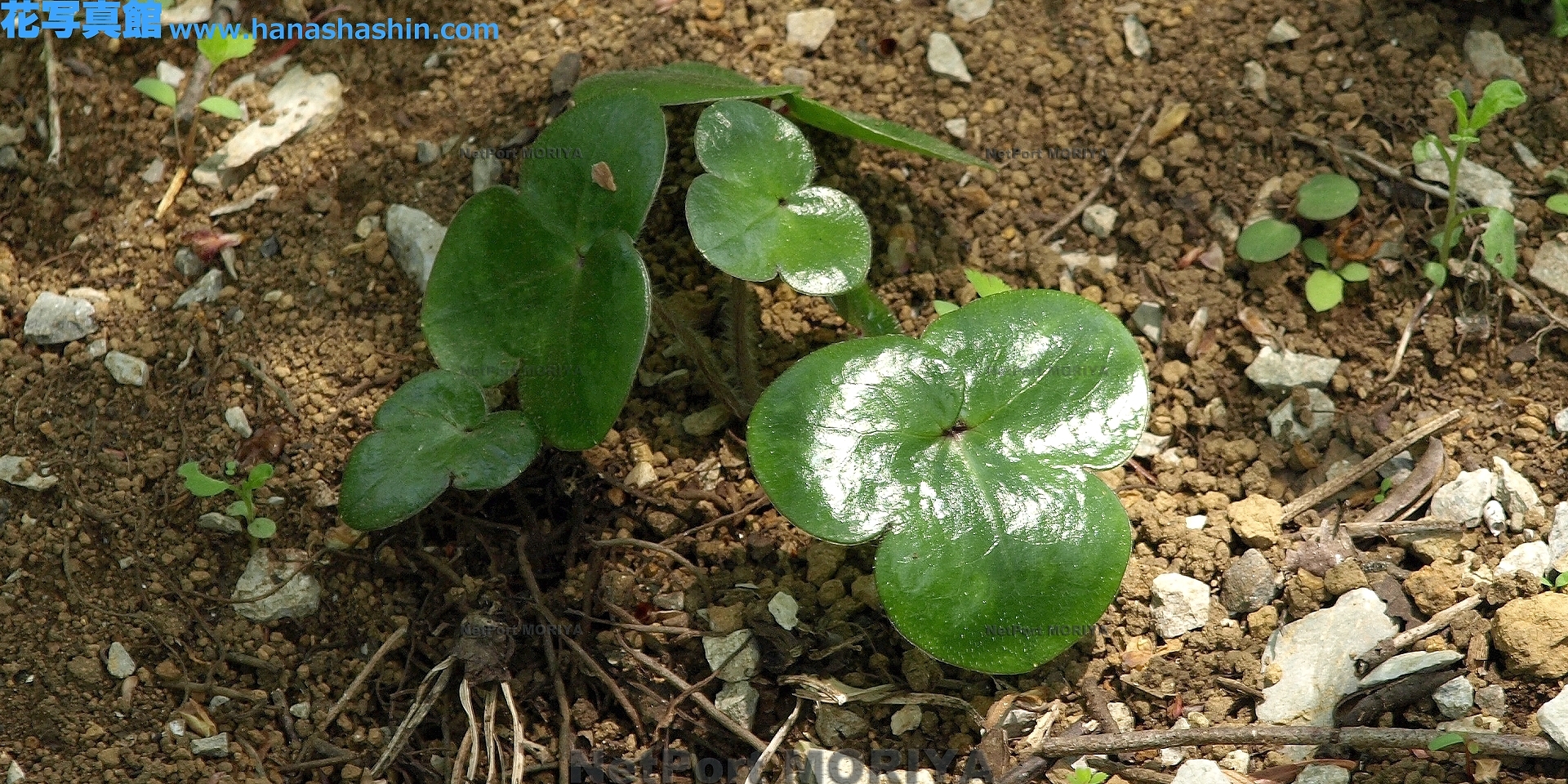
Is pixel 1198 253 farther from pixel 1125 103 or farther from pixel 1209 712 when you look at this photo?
pixel 1209 712

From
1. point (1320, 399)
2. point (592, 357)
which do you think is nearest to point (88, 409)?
point (592, 357)

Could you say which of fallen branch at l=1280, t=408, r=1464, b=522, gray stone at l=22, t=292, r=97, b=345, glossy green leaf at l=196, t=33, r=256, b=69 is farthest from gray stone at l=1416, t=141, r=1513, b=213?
gray stone at l=22, t=292, r=97, b=345

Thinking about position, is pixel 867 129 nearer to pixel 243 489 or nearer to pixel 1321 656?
pixel 1321 656

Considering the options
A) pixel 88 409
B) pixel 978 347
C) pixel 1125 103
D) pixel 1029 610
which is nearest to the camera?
pixel 1029 610

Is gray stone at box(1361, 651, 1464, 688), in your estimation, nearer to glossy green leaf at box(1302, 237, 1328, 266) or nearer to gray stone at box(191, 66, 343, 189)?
glossy green leaf at box(1302, 237, 1328, 266)

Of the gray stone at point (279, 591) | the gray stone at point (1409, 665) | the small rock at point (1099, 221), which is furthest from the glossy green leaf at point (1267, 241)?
the gray stone at point (279, 591)

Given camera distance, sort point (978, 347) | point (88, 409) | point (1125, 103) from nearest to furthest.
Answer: point (978, 347) < point (88, 409) < point (1125, 103)
